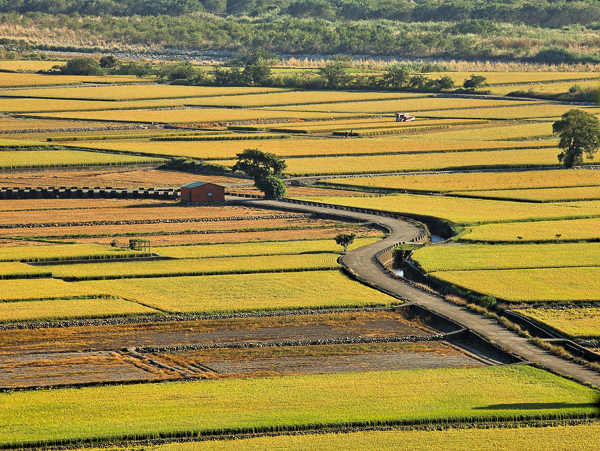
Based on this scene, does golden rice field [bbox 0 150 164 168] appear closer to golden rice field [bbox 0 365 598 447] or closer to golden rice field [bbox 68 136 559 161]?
golden rice field [bbox 68 136 559 161]

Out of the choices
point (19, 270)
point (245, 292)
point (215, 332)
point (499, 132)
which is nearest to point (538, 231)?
point (245, 292)

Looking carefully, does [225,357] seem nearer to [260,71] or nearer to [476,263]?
[476,263]

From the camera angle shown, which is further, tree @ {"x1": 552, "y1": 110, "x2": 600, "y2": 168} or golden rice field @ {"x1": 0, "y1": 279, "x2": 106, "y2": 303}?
tree @ {"x1": 552, "y1": 110, "x2": 600, "y2": 168}

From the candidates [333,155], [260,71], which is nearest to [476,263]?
[333,155]

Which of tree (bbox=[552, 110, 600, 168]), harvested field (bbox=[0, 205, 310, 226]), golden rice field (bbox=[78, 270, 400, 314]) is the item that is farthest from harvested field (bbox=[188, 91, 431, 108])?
golden rice field (bbox=[78, 270, 400, 314])

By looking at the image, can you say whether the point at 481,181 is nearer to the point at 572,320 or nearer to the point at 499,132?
the point at 499,132

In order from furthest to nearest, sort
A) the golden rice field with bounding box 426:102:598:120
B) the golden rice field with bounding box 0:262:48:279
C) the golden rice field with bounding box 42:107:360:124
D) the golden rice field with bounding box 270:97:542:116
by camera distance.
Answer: the golden rice field with bounding box 270:97:542:116, the golden rice field with bounding box 426:102:598:120, the golden rice field with bounding box 42:107:360:124, the golden rice field with bounding box 0:262:48:279
